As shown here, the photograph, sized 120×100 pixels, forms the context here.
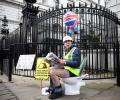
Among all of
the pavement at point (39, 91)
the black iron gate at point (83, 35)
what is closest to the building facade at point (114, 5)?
the black iron gate at point (83, 35)

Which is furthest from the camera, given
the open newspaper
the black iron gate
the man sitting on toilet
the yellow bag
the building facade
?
the building facade

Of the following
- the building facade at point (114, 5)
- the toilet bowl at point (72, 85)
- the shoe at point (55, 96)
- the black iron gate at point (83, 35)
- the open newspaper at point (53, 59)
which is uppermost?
the building facade at point (114, 5)

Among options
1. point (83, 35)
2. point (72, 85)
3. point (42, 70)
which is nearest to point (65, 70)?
point (72, 85)

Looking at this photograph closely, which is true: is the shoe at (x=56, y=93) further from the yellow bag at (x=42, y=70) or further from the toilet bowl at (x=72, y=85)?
the yellow bag at (x=42, y=70)

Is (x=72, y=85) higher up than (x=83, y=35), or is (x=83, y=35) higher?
(x=83, y=35)

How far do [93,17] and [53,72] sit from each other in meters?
4.68

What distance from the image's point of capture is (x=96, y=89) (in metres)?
7.02

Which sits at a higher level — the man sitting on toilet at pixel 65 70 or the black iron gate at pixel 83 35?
the black iron gate at pixel 83 35

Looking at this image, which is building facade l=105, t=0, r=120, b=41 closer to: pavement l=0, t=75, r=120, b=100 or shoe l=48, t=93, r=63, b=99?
pavement l=0, t=75, r=120, b=100

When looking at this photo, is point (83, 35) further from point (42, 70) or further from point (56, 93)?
point (56, 93)

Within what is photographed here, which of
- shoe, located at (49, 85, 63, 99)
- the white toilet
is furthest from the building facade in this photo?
shoe, located at (49, 85, 63, 99)

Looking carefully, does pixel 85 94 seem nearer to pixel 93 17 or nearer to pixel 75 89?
pixel 75 89

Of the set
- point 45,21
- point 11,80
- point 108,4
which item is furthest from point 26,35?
point 108,4

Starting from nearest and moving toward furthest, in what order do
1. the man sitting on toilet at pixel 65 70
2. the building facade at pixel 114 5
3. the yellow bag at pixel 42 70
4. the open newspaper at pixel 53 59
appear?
1. the open newspaper at pixel 53 59
2. the man sitting on toilet at pixel 65 70
3. the yellow bag at pixel 42 70
4. the building facade at pixel 114 5
